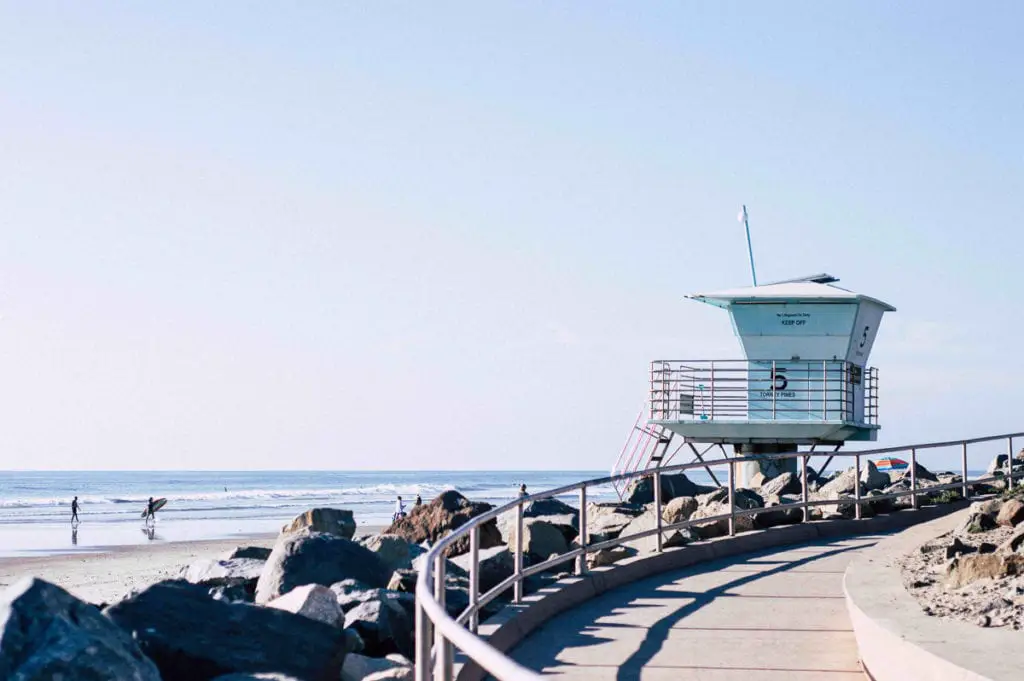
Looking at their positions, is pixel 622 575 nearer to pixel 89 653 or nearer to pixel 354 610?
pixel 354 610

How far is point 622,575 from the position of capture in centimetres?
1147

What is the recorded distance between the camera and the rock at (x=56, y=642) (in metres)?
6.23

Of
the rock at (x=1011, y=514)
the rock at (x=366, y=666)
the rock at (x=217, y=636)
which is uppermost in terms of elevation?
the rock at (x=1011, y=514)

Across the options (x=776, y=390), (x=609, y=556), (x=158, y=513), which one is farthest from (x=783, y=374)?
(x=158, y=513)

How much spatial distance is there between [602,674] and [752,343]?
20.3 m

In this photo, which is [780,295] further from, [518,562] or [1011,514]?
[518,562]

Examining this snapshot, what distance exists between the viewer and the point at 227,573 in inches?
491

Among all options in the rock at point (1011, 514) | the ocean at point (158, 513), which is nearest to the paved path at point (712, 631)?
the rock at point (1011, 514)

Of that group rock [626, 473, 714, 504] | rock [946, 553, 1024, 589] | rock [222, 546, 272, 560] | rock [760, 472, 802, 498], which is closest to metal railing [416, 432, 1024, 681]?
rock [946, 553, 1024, 589]

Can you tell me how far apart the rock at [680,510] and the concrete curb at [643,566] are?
1435mm

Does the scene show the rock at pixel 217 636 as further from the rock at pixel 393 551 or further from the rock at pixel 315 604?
the rock at pixel 393 551

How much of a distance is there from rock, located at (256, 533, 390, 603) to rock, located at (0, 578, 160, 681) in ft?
13.0

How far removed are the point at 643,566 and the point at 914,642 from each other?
5345 millimetres

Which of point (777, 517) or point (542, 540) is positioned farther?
point (777, 517)
